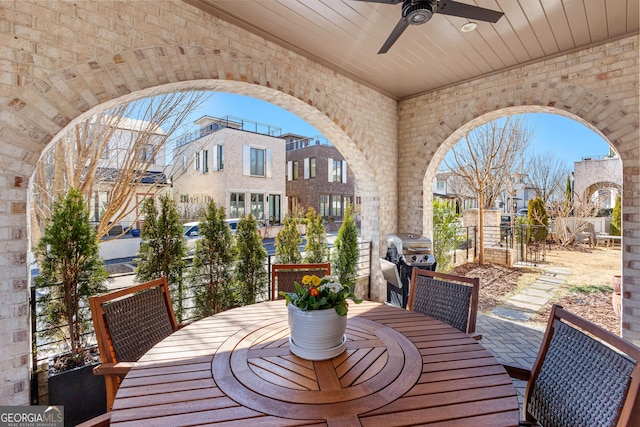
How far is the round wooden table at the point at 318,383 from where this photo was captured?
1101 millimetres

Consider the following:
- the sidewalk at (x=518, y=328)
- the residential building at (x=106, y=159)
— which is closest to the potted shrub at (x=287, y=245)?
the residential building at (x=106, y=159)

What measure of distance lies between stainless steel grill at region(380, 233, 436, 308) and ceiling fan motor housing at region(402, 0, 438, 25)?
273cm

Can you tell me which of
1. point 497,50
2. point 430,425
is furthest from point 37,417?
point 497,50

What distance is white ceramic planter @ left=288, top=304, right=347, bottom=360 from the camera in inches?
57.8

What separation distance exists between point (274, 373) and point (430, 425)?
650 millimetres

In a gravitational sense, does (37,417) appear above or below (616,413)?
below

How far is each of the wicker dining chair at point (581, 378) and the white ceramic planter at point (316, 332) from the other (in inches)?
34.4

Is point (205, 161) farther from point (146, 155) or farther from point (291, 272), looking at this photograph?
point (291, 272)

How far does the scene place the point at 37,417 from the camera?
6.74 ft

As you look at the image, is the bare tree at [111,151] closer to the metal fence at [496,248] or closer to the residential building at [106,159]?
the residential building at [106,159]

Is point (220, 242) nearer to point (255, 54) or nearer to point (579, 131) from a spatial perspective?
point (255, 54)

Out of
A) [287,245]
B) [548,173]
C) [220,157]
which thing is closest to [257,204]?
[220,157]

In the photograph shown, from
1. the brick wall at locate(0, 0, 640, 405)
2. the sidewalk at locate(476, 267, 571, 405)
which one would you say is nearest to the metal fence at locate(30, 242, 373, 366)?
the brick wall at locate(0, 0, 640, 405)

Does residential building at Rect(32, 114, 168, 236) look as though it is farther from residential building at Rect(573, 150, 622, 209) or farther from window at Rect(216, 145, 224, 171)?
residential building at Rect(573, 150, 622, 209)
